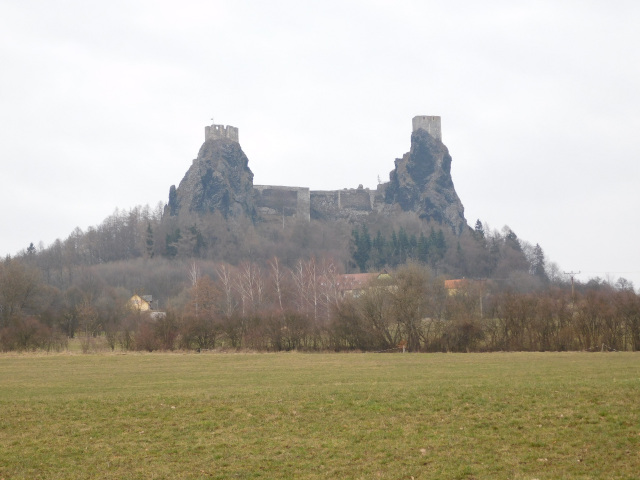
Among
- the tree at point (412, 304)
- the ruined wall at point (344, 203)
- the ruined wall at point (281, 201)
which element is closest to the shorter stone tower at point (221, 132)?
the ruined wall at point (281, 201)

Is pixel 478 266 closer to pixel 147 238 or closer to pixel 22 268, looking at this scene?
pixel 147 238

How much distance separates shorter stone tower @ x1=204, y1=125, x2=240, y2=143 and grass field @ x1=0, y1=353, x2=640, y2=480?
112554 mm

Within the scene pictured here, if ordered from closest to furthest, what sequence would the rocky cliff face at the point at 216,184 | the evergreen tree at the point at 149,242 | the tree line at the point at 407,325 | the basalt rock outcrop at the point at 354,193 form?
the tree line at the point at 407,325, the evergreen tree at the point at 149,242, the rocky cliff face at the point at 216,184, the basalt rock outcrop at the point at 354,193

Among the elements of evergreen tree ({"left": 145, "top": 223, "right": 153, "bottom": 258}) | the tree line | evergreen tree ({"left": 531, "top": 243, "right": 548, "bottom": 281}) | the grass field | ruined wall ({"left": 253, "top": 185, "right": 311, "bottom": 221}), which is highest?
ruined wall ({"left": 253, "top": 185, "right": 311, "bottom": 221})

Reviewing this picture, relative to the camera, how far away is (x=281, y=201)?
138875 millimetres

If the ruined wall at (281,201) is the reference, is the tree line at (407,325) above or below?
below

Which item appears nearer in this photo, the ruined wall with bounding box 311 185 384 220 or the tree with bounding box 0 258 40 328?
the tree with bounding box 0 258 40 328

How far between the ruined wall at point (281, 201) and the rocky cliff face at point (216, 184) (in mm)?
4029

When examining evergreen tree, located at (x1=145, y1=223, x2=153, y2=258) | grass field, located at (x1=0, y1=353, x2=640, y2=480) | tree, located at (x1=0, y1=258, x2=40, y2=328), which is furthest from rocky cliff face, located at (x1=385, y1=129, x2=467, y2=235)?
grass field, located at (x1=0, y1=353, x2=640, y2=480)

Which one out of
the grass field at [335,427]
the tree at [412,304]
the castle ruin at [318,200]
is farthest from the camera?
the castle ruin at [318,200]

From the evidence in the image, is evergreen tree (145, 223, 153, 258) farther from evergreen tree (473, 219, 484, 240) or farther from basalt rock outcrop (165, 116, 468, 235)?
evergreen tree (473, 219, 484, 240)

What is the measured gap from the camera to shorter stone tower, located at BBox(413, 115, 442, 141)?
465ft

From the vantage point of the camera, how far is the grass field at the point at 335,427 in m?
12.3

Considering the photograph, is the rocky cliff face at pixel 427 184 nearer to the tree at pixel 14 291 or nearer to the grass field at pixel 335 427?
the tree at pixel 14 291
